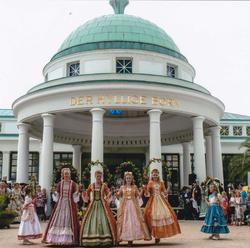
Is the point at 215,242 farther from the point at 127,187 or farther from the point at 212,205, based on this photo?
the point at 127,187

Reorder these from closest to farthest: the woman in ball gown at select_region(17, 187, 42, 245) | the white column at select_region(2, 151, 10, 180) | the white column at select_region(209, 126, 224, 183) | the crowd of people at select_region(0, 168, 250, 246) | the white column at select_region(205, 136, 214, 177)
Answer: the crowd of people at select_region(0, 168, 250, 246) < the woman in ball gown at select_region(17, 187, 42, 245) < the white column at select_region(209, 126, 224, 183) < the white column at select_region(205, 136, 214, 177) < the white column at select_region(2, 151, 10, 180)

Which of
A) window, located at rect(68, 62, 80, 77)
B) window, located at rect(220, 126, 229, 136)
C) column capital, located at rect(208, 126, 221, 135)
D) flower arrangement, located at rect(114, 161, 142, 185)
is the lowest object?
flower arrangement, located at rect(114, 161, 142, 185)

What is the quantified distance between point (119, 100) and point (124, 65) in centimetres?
605

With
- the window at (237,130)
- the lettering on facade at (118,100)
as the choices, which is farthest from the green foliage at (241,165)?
the lettering on facade at (118,100)

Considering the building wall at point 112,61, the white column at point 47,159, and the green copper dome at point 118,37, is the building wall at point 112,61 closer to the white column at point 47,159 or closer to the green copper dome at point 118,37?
the green copper dome at point 118,37

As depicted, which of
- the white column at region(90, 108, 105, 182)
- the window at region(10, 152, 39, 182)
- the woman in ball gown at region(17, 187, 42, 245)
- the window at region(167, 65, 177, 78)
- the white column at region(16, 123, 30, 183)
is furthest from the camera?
the window at region(10, 152, 39, 182)

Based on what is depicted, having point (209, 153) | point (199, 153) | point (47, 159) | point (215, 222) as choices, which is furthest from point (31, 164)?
point (215, 222)

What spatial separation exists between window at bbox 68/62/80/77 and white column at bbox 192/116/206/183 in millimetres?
9215

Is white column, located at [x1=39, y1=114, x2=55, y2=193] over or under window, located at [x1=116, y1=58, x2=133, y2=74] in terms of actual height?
under

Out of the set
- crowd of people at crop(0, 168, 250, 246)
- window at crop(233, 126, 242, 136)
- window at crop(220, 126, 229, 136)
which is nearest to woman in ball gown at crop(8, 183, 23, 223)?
crowd of people at crop(0, 168, 250, 246)

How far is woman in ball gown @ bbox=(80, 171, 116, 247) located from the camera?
11195 millimetres

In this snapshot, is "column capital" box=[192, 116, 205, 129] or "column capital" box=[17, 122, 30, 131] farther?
"column capital" box=[17, 122, 30, 131]

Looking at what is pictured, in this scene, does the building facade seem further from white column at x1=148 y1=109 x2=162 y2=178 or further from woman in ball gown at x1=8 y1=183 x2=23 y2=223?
woman in ball gown at x1=8 y1=183 x2=23 y2=223

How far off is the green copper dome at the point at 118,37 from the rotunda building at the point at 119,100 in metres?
0.07
